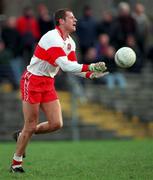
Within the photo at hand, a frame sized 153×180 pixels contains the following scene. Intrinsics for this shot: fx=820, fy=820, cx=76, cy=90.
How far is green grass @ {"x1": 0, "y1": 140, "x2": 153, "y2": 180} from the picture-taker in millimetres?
12102

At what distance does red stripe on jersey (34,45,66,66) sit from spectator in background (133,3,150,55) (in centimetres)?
1165

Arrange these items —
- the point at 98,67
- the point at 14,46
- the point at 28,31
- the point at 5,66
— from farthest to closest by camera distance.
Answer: the point at 5,66 → the point at 14,46 → the point at 28,31 → the point at 98,67

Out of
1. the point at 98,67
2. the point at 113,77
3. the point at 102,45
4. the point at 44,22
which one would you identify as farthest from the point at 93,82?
the point at 98,67

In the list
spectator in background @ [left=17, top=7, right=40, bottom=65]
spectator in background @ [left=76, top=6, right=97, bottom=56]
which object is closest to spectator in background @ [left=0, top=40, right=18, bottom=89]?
spectator in background @ [left=17, top=7, right=40, bottom=65]

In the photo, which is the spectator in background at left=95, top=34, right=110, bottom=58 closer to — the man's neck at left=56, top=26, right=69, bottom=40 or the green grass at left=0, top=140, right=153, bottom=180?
the green grass at left=0, top=140, right=153, bottom=180

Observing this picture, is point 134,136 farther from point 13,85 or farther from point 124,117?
point 13,85

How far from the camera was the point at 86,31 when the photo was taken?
23438 millimetres

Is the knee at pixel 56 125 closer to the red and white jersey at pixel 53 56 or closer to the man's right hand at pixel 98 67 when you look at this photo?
the red and white jersey at pixel 53 56

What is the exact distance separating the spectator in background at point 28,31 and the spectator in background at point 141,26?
3.13m

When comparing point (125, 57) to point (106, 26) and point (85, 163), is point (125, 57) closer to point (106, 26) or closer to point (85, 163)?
point (85, 163)

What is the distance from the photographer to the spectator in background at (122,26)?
23938mm

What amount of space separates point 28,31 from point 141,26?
3.66 metres

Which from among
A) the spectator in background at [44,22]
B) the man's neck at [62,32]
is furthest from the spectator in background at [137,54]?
the man's neck at [62,32]

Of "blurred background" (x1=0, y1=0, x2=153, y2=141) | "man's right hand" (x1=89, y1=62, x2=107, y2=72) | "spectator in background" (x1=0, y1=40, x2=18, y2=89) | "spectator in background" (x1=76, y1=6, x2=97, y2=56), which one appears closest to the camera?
"man's right hand" (x1=89, y1=62, x2=107, y2=72)
